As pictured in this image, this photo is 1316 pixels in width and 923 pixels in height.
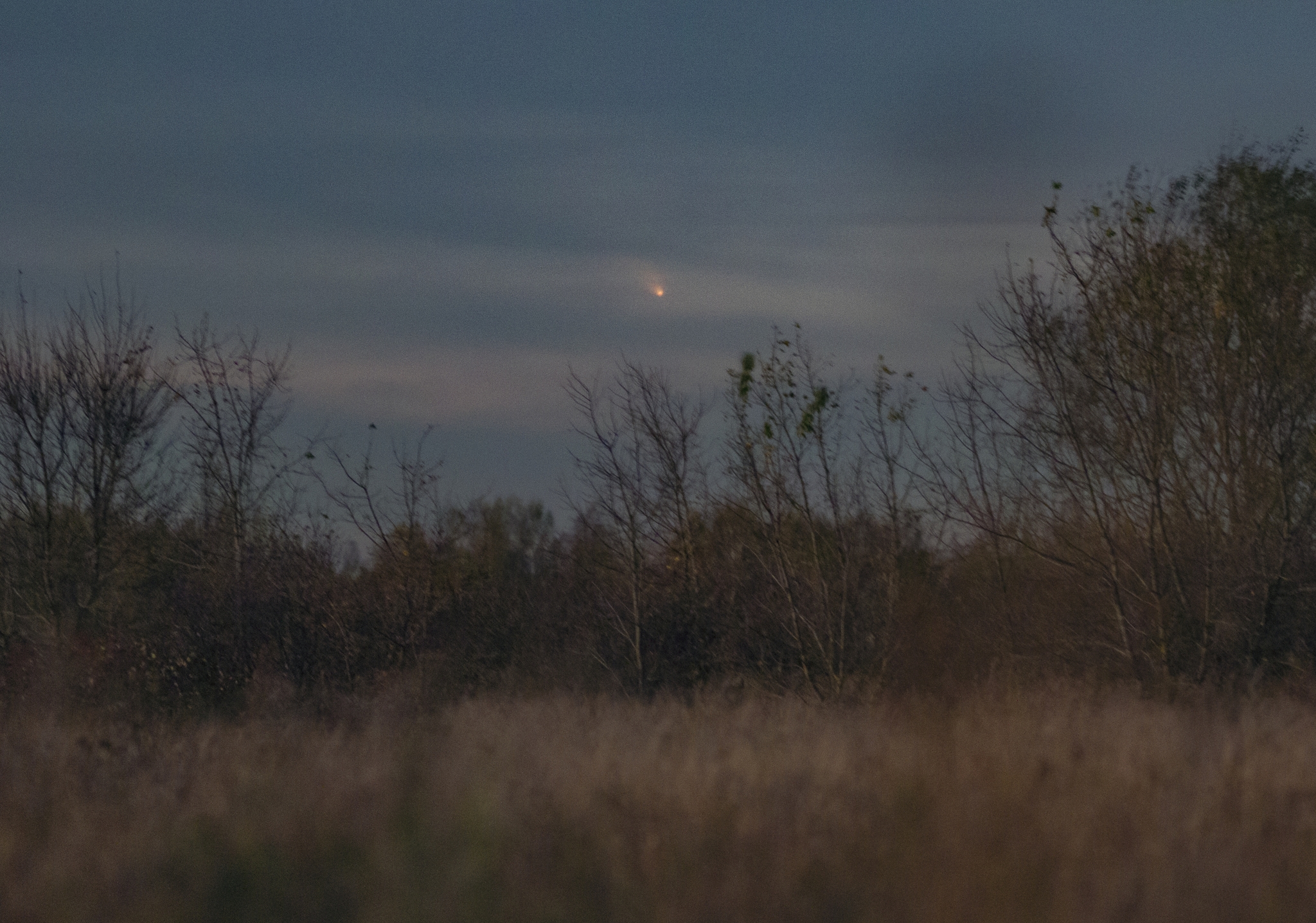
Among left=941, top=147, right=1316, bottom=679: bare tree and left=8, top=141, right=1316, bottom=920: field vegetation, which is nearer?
left=8, top=141, right=1316, bottom=920: field vegetation

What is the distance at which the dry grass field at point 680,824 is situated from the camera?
4.09m

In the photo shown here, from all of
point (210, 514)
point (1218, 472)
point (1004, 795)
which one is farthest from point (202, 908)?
point (210, 514)

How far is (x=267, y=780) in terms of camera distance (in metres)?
6.27

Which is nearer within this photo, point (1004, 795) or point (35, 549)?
point (1004, 795)

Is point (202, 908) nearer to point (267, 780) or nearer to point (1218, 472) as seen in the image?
point (267, 780)

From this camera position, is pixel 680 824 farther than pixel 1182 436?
No

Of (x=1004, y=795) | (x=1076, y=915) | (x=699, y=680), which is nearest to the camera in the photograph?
(x=1076, y=915)

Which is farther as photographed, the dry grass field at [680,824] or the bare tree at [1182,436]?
the bare tree at [1182,436]

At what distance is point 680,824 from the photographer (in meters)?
5.22

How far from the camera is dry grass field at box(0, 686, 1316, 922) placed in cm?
409

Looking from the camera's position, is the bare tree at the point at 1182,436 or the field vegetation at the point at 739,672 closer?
the field vegetation at the point at 739,672

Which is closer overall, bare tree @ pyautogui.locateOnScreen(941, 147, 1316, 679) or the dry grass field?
the dry grass field

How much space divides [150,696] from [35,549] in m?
3.88

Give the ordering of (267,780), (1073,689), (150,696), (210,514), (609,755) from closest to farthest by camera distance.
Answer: (267,780) → (609,755) → (1073,689) → (150,696) → (210,514)
